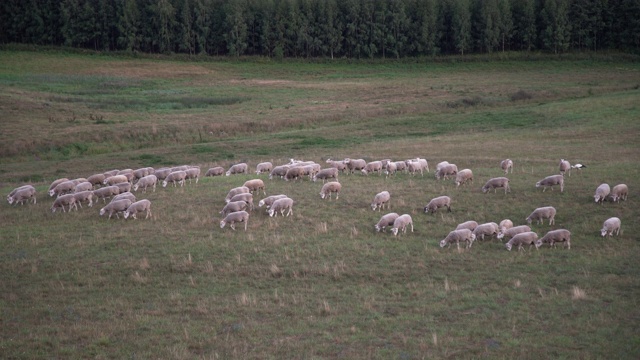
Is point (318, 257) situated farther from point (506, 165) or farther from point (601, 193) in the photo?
point (506, 165)

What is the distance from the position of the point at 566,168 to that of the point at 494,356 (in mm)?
20028

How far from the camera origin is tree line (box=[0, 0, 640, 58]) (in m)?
110

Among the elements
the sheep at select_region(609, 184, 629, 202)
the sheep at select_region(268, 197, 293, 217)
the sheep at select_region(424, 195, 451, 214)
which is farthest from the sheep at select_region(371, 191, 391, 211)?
the sheep at select_region(609, 184, 629, 202)

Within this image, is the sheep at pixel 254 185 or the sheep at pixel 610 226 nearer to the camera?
the sheep at pixel 610 226

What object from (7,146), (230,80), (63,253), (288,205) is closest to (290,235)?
(288,205)

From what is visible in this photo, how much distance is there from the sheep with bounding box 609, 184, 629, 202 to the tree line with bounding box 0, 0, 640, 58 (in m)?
88.7

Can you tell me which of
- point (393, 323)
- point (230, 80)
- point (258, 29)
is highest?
point (258, 29)

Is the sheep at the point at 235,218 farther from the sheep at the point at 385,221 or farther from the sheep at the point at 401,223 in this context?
the sheep at the point at 401,223

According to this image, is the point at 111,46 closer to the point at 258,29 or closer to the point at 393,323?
the point at 258,29

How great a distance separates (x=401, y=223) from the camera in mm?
23156

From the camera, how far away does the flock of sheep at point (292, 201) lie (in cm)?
2211

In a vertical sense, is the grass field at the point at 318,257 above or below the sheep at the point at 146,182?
below

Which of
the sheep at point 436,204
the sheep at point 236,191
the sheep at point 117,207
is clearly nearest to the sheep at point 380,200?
the sheep at point 436,204

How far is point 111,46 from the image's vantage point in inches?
4523
